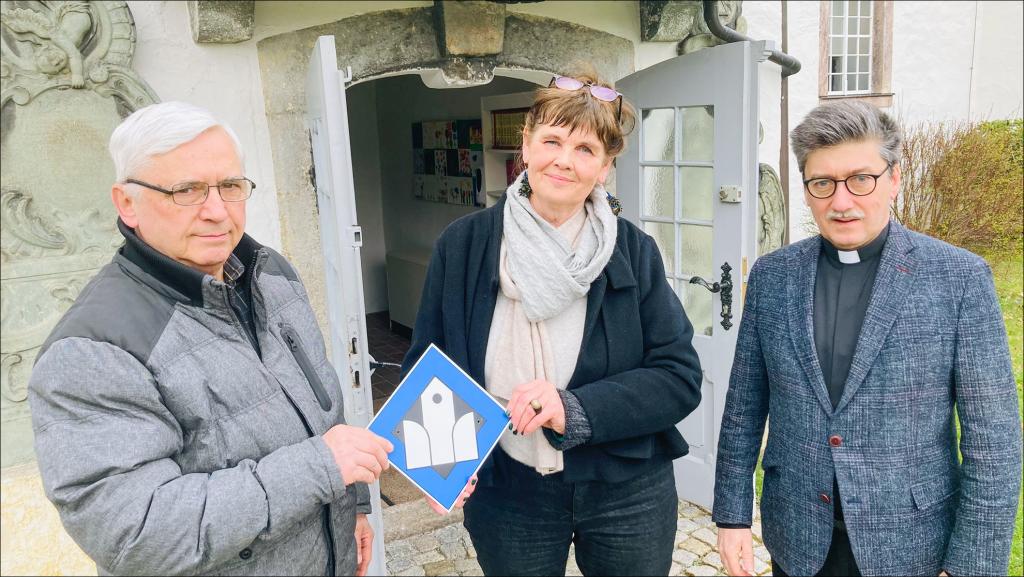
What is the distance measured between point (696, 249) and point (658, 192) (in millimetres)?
461

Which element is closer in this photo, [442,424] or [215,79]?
[442,424]

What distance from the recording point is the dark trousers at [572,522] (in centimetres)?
200

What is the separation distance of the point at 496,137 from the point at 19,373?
15.7ft

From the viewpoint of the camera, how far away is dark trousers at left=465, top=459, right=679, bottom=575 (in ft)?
6.57

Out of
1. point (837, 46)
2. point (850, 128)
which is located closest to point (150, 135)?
point (850, 128)

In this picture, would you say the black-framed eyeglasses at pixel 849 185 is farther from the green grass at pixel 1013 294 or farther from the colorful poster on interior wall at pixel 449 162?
the green grass at pixel 1013 294

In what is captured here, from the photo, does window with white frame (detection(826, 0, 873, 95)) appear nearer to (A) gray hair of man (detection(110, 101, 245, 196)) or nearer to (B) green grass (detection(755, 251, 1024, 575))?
(B) green grass (detection(755, 251, 1024, 575))

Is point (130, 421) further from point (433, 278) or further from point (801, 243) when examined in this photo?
point (801, 243)

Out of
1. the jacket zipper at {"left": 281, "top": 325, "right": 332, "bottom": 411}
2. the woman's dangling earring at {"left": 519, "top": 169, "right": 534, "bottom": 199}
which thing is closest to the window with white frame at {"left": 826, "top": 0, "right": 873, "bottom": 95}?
the woman's dangling earring at {"left": 519, "top": 169, "right": 534, "bottom": 199}

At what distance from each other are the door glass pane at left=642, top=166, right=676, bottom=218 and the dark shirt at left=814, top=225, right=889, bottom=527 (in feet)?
7.87

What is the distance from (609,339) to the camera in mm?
1968

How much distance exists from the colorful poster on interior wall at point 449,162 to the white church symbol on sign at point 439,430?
5487mm

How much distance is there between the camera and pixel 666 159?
13.9 feet

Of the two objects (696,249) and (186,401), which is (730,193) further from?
(186,401)
